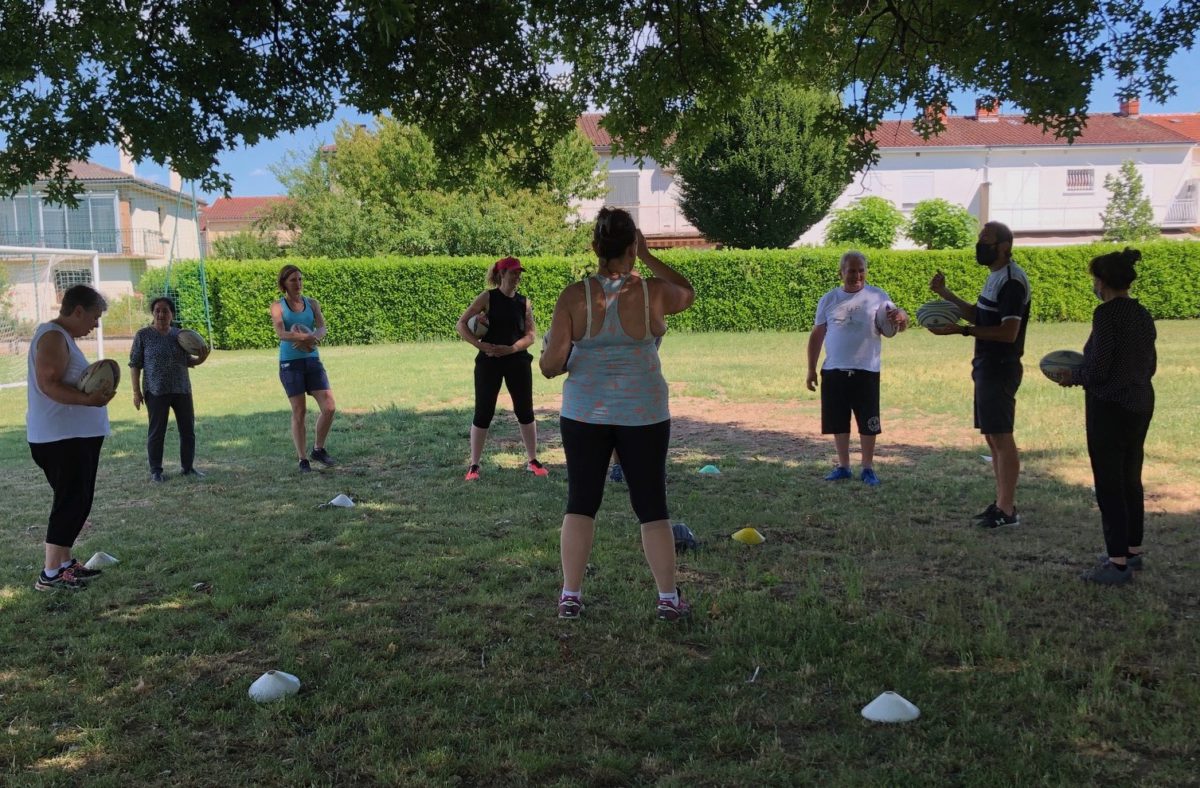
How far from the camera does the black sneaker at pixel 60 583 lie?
5.00 metres

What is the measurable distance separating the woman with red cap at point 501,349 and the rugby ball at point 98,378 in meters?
2.96

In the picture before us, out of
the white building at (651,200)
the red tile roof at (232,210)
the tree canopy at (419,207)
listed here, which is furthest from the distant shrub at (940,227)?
the red tile roof at (232,210)

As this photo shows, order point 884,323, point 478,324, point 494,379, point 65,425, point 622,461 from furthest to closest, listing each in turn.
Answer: point 494,379
point 478,324
point 884,323
point 65,425
point 622,461

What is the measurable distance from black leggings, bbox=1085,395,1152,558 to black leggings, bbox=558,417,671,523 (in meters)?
2.38

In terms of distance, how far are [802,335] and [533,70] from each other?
19613 millimetres

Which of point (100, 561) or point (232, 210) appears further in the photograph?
point (232, 210)

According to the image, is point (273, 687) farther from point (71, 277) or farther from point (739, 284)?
point (739, 284)

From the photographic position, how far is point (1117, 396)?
4742mm

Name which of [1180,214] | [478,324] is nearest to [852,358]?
[478,324]

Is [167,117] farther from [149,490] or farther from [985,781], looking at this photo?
[985,781]

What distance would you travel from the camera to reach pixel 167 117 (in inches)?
186

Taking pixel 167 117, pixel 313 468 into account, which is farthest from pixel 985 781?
pixel 313 468

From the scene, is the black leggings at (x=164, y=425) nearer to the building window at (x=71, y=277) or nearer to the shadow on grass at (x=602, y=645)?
the shadow on grass at (x=602, y=645)

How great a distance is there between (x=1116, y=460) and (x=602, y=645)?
2876mm
